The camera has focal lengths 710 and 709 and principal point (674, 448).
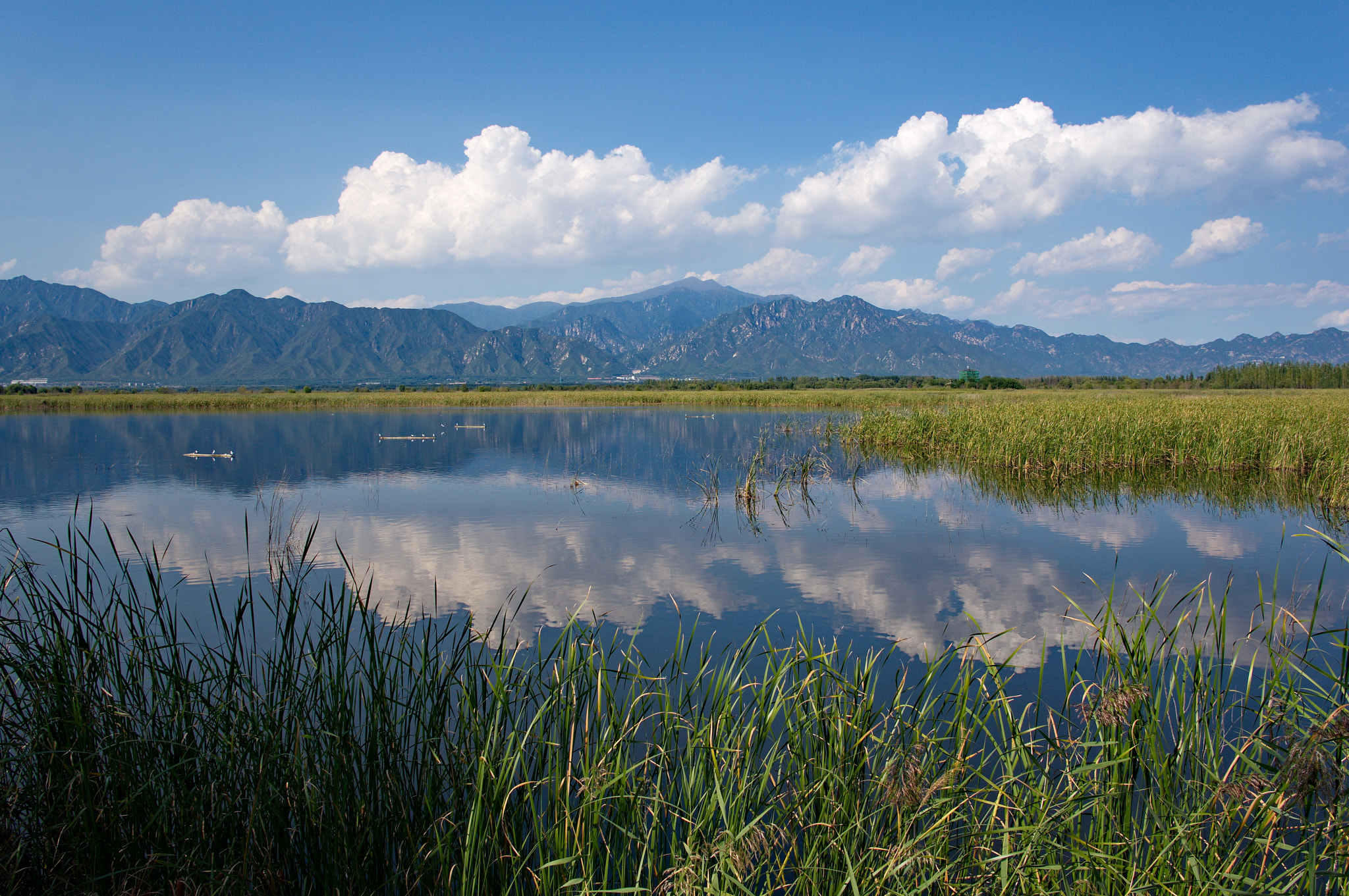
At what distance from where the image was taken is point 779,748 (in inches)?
189

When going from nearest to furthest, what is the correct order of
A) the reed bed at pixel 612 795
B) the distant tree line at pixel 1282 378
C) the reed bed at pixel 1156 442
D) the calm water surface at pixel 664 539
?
the reed bed at pixel 612 795 < the calm water surface at pixel 664 539 < the reed bed at pixel 1156 442 < the distant tree line at pixel 1282 378

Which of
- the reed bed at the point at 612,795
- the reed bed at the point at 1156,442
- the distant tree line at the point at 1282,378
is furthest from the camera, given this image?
the distant tree line at the point at 1282,378

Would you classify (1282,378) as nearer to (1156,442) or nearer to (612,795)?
(1156,442)

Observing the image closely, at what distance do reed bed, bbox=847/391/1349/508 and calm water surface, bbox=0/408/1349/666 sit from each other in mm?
2899

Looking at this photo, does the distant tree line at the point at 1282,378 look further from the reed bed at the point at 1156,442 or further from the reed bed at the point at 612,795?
the reed bed at the point at 612,795

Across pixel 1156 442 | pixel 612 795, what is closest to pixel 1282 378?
pixel 1156 442

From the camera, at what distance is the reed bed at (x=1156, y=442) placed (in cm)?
1870

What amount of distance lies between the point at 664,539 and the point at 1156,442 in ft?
55.6

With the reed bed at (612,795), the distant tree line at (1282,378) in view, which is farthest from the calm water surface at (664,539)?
the distant tree line at (1282,378)

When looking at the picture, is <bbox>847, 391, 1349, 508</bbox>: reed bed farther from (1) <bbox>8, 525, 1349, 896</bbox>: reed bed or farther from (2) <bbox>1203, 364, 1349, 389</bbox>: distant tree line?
(2) <bbox>1203, 364, 1349, 389</bbox>: distant tree line

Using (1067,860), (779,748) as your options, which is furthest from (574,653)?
(1067,860)

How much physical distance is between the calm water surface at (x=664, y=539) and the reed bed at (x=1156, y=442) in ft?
9.51

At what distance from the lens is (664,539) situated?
12.7 meters

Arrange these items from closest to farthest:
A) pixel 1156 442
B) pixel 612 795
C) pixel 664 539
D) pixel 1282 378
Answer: pixel 612 795 < pixel 664 539 < pixel 1156 442 < pixel 1282 378
